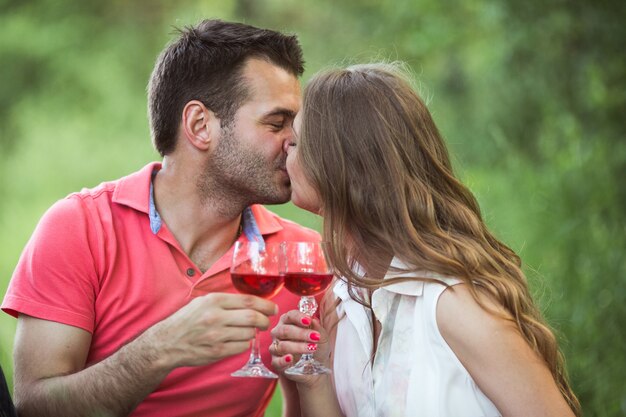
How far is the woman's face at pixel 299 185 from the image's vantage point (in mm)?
3031

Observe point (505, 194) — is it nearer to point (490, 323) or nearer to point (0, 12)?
point (490, 323)

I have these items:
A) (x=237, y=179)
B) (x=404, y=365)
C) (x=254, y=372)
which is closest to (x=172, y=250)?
(x=237, y=179)

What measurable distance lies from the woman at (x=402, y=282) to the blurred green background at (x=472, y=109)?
61 cm

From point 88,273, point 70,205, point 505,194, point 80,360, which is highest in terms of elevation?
point 70,205

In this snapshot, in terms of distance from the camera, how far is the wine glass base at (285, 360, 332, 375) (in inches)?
108

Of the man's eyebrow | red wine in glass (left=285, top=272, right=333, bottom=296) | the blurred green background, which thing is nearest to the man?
the man's eyebrow

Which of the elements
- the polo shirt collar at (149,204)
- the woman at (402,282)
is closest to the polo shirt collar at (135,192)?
the polo shirt collar at (149,204)

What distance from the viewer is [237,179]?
350cm

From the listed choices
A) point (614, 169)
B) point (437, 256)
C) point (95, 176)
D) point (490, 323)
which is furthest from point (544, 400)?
point (95, 176)

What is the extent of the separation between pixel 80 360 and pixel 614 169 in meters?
5.37

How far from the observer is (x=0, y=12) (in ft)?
51.1

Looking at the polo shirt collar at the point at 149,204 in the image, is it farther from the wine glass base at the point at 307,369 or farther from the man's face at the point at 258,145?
the wine glass base at the point at 307,369

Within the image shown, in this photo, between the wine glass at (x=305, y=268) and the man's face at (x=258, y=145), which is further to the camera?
the man's face at (x=258, y=145)

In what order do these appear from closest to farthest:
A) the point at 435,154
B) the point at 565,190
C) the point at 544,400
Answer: the point at 544,400
the point at 435,154
the point at 565,190
